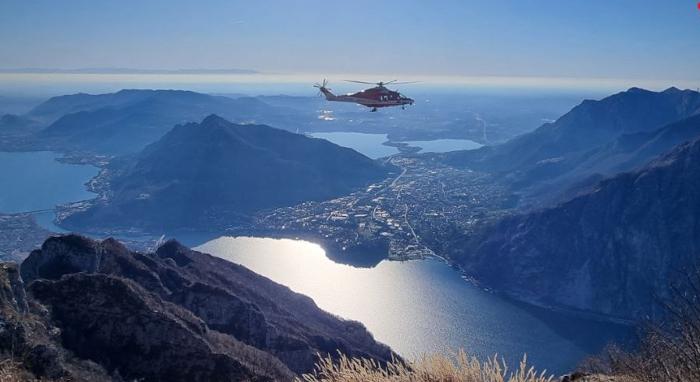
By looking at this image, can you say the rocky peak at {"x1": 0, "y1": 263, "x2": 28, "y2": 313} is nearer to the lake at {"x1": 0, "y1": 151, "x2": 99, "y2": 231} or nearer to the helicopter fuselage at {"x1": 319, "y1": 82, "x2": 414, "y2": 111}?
the helicopter fuselage at {"x1": 319, "y1": 82, "x2": 414, "y2": 111}

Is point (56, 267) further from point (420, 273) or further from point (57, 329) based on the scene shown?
point (420, 273)

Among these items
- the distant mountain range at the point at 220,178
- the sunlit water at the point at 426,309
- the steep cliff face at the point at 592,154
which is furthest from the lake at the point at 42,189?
the steep cliff face at the point at 592,154

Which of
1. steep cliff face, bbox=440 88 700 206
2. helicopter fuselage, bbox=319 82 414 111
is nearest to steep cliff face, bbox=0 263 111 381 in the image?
helicopter fuselage, bbox=319 82 414 111

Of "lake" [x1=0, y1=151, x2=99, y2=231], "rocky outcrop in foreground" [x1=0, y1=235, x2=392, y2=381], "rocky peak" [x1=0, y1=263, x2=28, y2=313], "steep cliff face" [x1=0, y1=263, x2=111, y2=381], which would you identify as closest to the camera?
"steep cliff face" [x1=0, y1=263, x2=111, y2=381]

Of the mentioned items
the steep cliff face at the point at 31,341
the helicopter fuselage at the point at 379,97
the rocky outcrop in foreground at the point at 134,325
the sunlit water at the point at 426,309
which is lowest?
the sunlit water at the point at 426,309

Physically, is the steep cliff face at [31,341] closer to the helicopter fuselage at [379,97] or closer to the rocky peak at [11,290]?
the rocky peak at [11,290]

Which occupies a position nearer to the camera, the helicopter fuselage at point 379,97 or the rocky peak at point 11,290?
the rocky peak at point 11,290

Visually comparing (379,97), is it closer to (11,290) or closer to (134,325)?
(134,325)

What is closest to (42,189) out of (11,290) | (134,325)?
(134,325)
